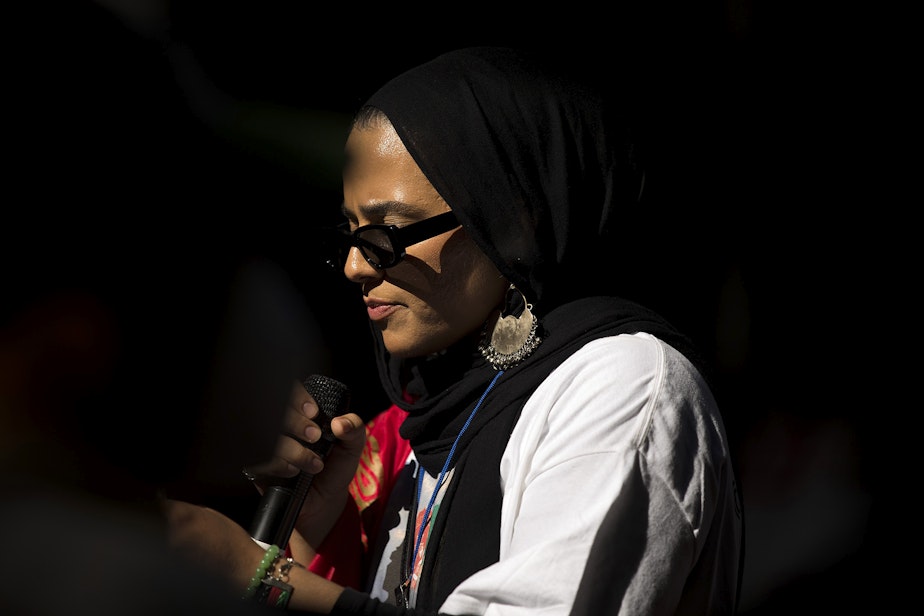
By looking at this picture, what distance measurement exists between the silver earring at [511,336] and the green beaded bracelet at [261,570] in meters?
0.58

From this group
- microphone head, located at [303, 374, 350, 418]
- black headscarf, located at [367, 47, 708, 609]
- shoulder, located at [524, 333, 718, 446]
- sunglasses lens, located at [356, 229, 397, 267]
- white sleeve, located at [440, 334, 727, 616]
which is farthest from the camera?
microphone head, located at [303, 374, 350, 418]

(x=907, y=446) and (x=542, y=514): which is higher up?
(x=907, y=446)

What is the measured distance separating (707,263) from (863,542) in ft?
3.35

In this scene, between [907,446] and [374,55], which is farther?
[907,446]

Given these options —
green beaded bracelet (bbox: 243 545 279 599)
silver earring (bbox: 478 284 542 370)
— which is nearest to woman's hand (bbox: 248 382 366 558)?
green beaded bracelet (bbox: 243 545 279 599)

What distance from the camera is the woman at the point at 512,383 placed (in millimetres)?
Result: 1271

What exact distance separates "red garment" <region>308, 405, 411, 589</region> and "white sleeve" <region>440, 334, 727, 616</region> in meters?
0.69

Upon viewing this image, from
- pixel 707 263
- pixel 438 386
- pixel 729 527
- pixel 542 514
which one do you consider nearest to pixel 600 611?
pixel 542 514

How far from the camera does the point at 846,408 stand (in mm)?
2666

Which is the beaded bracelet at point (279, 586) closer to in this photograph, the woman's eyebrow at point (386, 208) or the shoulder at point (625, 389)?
the shoulder at point (625, 389)

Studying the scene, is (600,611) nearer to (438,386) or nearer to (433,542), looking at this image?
(433,542)

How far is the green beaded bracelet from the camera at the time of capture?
1294mm

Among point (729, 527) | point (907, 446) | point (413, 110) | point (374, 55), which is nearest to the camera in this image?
point (729, 527)

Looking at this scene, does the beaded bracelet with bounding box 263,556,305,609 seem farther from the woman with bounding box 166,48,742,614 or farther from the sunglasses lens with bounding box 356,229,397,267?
the sunglasses lens with bounding box 356,229,397,267
